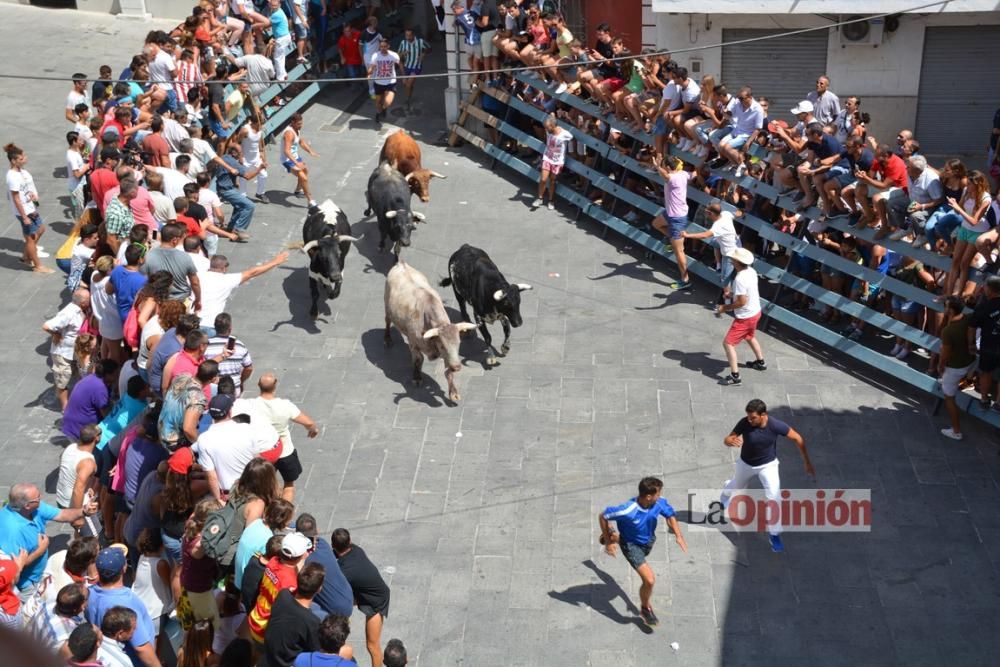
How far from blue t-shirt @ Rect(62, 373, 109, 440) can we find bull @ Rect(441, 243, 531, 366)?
4.65 metres

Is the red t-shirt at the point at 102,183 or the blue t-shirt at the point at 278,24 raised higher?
the blue t-shirt at the point at 278,24

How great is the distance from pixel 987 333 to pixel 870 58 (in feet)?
30.4

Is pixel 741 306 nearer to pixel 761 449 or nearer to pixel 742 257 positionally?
pixel 742 257

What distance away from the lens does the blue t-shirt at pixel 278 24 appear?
20.6 m

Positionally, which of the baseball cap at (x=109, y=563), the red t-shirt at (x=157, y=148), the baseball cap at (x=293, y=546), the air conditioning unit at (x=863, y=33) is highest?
→ the air conditioning unit at (x=863, y=33)

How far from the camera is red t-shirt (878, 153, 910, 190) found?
13945 millimetres

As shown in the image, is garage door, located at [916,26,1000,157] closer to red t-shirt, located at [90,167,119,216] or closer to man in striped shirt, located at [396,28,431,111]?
man in striped shirt, located at [396,28,431,111]

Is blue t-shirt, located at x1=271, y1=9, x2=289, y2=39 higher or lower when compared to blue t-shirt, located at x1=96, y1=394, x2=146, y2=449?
higher

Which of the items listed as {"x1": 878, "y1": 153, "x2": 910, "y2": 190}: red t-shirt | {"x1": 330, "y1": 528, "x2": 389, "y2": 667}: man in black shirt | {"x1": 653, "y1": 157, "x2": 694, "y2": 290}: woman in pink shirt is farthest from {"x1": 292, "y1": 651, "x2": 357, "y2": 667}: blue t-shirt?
{"x1": 653, "y1": 157, "x2": 694, "y2": 290}: woman in pink shirt

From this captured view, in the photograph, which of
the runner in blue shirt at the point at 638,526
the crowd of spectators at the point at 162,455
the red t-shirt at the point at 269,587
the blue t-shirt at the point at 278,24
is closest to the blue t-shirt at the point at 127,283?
the crowd of spectators at the point at 162,455

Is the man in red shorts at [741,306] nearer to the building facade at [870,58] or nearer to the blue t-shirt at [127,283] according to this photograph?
the blue t-shirt at [127,283]

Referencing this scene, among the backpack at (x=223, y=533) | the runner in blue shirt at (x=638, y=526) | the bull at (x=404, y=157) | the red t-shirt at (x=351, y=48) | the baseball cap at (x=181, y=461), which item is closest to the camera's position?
the backpack at (x=223, y=533)

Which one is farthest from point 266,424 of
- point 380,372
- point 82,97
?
point 82,97

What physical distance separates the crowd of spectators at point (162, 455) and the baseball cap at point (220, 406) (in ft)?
0.06
